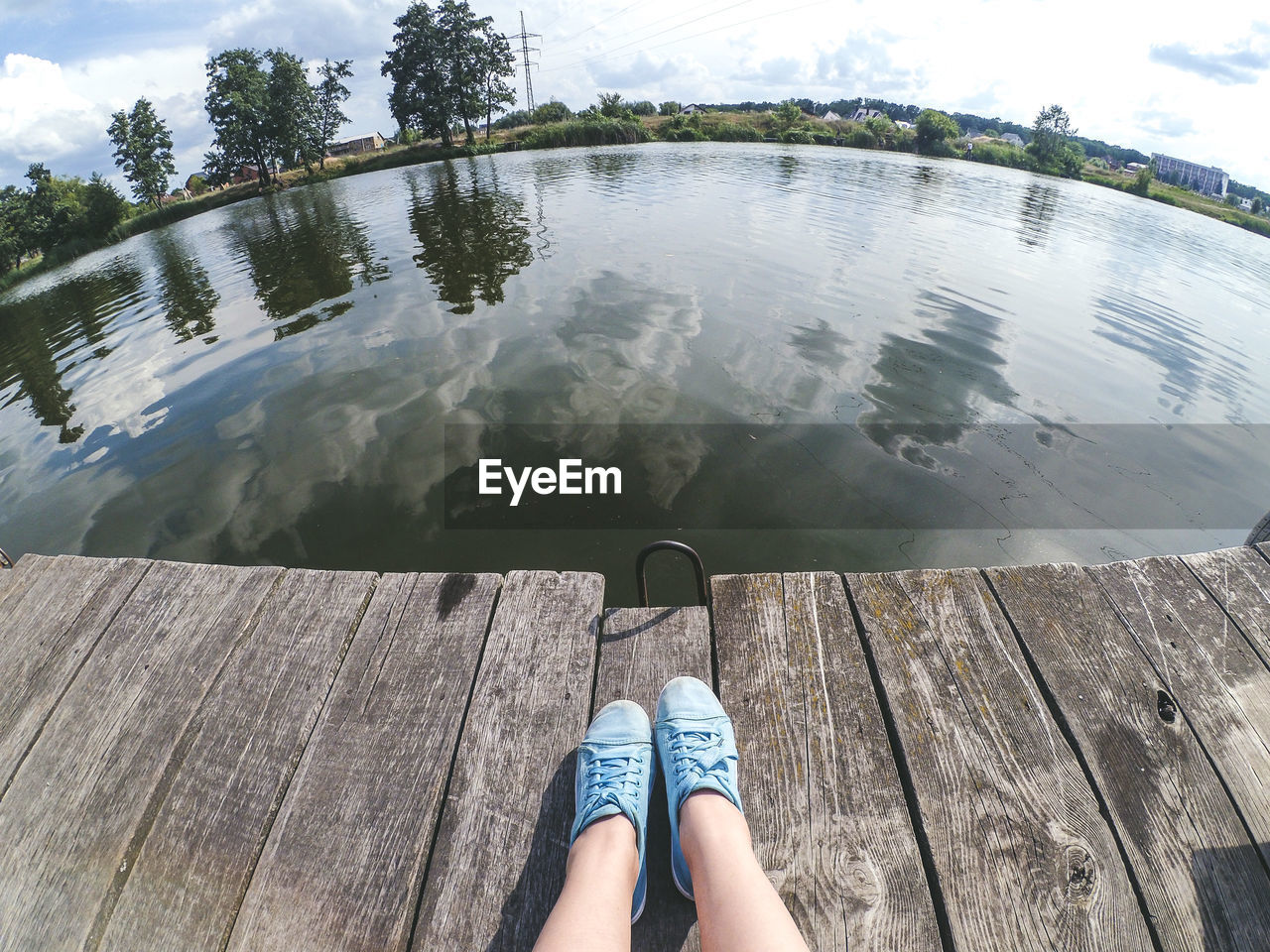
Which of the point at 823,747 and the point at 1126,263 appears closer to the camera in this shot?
the point at 823,747

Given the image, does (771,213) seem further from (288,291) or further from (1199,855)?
(1199,855)

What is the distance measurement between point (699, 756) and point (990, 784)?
988mm

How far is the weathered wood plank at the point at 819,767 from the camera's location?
1606mm

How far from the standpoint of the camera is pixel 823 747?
1988mm

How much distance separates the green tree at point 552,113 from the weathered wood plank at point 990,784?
240 feet

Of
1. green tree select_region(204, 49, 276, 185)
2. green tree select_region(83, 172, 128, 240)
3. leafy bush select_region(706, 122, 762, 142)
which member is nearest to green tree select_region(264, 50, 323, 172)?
green tree select_region(204, 49, 276, 185)

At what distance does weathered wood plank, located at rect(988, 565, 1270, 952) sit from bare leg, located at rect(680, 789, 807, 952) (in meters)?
1.12

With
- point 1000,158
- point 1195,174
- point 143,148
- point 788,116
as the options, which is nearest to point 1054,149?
point 1000,158

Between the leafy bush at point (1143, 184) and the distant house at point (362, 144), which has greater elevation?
the distant house at point (362, 144)

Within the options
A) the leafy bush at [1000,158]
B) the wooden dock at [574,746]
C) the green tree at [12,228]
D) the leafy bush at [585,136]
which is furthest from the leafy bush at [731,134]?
the wooden dock at [574,746]

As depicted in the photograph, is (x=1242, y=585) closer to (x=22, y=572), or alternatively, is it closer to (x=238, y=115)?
(x=22, y=572)

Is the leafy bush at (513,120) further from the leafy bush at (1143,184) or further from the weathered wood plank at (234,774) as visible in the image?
the weathered wood plank at (234,774)

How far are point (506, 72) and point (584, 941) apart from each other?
247ft

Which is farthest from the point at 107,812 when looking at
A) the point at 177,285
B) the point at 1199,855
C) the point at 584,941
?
the point at 177,285
